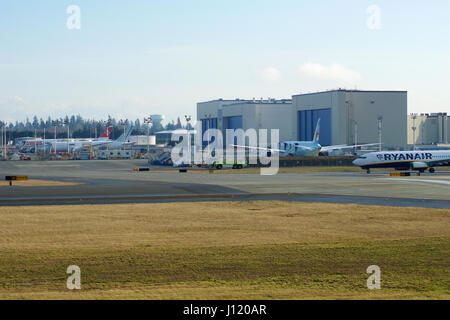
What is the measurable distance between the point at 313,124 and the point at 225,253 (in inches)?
6771

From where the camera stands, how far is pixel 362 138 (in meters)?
182

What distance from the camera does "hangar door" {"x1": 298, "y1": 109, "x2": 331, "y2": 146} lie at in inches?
7397

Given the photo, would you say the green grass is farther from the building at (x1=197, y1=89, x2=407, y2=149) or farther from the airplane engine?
the building at (x1=197, y1=89, x2=407, y2=149)

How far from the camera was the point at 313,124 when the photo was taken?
19288cm

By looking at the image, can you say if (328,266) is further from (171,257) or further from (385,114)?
(385,114)

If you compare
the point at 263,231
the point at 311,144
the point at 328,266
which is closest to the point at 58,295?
the point at 328,266

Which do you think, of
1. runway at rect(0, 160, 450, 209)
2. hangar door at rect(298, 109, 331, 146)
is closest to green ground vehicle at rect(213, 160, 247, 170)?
runway at rect(0, 160, 450, 209)

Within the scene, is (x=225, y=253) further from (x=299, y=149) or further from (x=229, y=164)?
(x=299, y=149)

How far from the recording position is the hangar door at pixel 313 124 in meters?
188

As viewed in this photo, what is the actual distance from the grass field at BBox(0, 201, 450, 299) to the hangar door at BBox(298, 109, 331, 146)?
5890 inches

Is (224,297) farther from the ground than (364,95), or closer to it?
closer to it

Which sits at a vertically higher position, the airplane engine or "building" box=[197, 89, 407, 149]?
"building" box=[197, 89, 407, 149]
